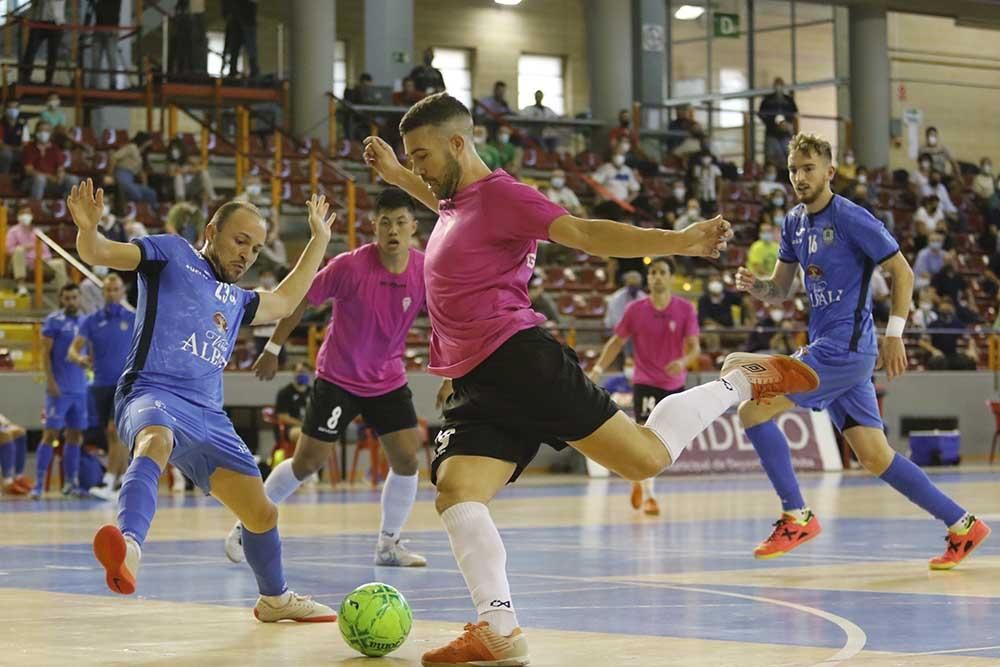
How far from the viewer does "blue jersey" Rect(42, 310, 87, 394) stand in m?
18.7

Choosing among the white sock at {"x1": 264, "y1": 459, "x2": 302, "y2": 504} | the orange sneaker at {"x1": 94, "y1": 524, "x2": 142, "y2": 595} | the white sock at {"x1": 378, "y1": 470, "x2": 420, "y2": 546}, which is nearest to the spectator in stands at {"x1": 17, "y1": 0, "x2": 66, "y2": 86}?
the white sock at {"x1": 264, "y1": 459, "x2": 302, "y2": 504}

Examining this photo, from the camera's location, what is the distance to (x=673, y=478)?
22.5 meters

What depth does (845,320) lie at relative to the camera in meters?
9.55

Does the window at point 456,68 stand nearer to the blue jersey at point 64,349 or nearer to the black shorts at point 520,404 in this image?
the blue jersey at point 64,349

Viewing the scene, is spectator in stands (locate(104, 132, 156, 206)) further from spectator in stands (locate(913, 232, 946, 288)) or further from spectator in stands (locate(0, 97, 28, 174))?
spectator in stands (locate(913, 232, 946, 288))

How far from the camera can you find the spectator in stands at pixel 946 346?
27875 mm

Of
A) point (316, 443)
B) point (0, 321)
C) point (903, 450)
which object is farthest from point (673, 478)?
point (316, 443)

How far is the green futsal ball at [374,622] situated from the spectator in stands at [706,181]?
2532cm

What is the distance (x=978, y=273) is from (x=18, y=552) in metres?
25.7

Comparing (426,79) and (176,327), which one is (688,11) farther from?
(176,327)

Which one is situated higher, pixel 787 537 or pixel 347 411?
pixel 347 411

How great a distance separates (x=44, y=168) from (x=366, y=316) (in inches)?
612

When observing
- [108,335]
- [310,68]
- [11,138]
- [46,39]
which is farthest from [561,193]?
[108,335]

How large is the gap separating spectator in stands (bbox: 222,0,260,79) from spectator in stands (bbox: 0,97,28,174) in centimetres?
429
